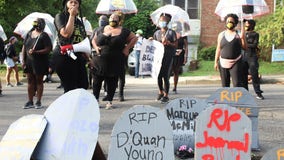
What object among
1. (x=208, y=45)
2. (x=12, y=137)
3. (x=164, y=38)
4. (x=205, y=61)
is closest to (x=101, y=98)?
(x=164, y=38)

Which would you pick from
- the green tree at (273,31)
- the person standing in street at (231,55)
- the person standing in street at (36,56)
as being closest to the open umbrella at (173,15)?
the person standing in street at (36,56)

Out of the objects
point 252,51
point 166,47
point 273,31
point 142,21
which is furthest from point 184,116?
point 142,21

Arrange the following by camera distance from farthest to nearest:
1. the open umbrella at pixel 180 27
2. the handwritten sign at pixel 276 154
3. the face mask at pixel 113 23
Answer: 1. the open umbrella at pixel 180 27
2. the face mask at pixel 113 23
3. the handwritten sign at pixel 276 154

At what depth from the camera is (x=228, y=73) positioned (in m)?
8.27

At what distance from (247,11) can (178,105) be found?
5.54 meters

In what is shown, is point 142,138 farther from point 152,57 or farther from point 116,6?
point 116,6

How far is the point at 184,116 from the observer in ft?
18.9

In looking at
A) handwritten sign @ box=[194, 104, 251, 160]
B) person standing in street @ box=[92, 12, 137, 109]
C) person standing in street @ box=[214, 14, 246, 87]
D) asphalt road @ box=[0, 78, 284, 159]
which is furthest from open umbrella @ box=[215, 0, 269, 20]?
handwritten sign @ box=[194, 104, 251, 160]

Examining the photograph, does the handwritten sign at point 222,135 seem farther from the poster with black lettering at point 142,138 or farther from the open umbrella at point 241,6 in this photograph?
the open umbrella at point 241,6

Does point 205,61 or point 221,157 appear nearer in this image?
point 221,157

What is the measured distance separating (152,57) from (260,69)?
34.5 ft

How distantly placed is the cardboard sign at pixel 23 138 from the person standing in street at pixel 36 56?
4.73m

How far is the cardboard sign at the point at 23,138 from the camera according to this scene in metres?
3.97

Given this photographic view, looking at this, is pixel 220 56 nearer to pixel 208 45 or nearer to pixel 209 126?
pixel 209 126
